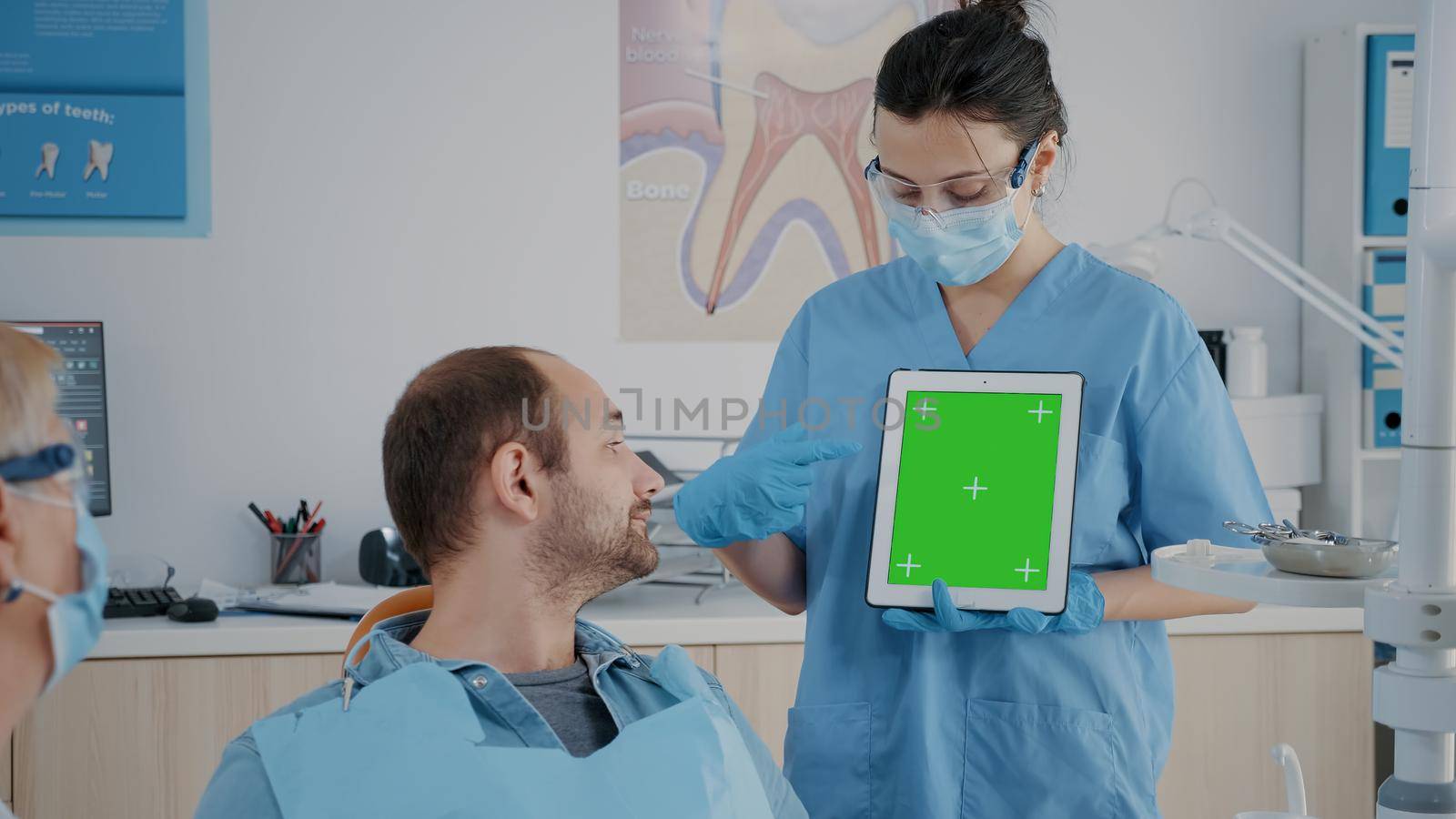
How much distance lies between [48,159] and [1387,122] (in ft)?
8.73

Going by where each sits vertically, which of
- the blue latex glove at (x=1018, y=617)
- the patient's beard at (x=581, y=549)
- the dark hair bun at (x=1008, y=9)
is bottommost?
the blue latex glove at (x=1018, y=617)

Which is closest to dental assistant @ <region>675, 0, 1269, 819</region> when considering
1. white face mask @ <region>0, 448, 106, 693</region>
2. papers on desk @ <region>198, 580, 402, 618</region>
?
white face mask @ <region>0, 448, 106, 693</region>

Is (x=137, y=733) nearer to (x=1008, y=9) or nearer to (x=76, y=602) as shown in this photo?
(x=76, y=602)

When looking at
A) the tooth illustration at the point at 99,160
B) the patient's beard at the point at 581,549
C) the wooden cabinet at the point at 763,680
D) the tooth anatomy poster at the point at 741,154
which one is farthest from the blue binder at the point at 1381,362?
the tooth illustration at the point at 99,160

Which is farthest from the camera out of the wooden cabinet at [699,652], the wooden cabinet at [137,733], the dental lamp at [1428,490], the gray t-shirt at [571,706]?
the wooden cabinet at [699,652]

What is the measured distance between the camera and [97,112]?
245 centimetres

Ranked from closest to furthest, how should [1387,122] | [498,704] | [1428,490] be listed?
[1428,490]
[498,704]
[1387,122]

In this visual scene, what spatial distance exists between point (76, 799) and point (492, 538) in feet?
4.16

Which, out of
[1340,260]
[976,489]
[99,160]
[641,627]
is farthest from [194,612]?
[1340,260]

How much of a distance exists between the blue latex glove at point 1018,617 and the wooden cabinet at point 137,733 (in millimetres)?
1231

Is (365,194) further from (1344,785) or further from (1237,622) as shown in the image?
(1344,785)

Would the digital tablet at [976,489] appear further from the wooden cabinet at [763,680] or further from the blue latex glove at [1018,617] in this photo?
the wooden cabinet at [763,680]

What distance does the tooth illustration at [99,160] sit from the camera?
2447 mm

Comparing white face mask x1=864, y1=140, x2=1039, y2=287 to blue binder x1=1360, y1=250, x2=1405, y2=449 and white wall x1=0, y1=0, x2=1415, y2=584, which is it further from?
blue binder x1=1360, y1=250, x2=1405, y2=449
